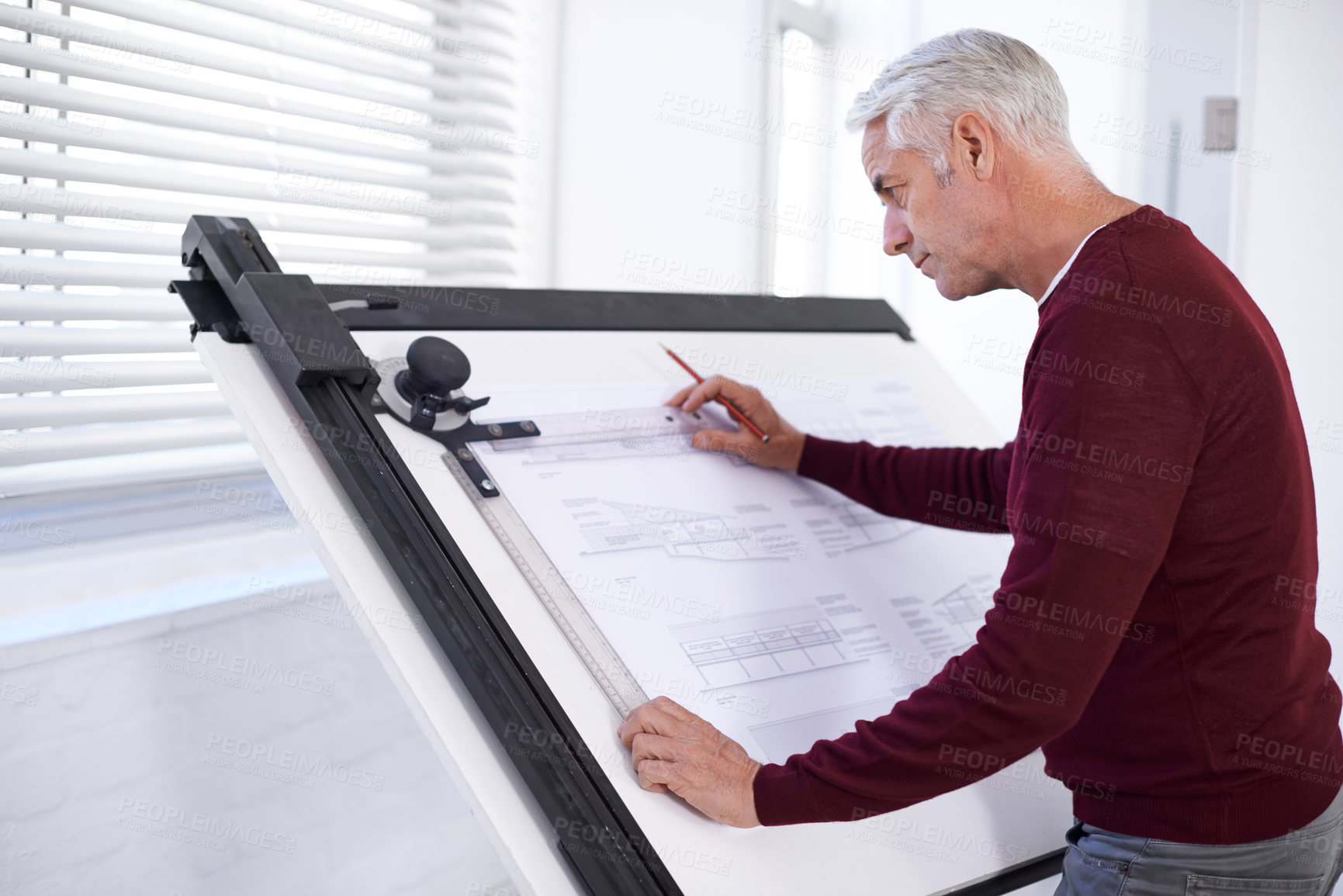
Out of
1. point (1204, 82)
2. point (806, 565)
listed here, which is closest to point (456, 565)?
point (806, 565)

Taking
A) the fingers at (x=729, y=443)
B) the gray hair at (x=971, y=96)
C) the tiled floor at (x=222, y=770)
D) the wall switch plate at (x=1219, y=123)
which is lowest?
the tiled floor at (x=222, y=770)

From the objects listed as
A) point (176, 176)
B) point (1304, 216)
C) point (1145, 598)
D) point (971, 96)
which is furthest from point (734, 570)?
point (1304, 216)

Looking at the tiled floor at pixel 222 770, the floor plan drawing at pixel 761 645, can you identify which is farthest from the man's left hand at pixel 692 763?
the tiled floor at pixel 222 770

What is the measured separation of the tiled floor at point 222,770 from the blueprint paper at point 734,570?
732 mm

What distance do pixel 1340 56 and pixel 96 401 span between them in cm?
233

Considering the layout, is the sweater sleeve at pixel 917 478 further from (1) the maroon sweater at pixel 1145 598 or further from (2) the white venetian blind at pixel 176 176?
(2) the white venetian blind at pixel 176 176

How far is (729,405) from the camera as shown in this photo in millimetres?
Answer: 1230

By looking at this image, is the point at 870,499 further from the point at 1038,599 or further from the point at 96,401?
the point at 96,401

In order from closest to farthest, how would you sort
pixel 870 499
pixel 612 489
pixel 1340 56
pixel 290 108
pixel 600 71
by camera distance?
pixel 612 489 → pixel 870 499 → pixel 290 108 → pixel 1340 56 → pixel 600 71

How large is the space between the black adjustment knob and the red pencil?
345mm

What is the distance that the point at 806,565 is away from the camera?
1104 mm

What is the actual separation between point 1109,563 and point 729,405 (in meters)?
0.60

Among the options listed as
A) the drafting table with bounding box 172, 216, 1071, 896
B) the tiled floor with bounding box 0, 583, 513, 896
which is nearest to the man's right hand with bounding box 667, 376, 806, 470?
the drafting table with bounding box 172, 216, 1071, 896

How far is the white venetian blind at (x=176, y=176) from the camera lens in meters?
1.37
